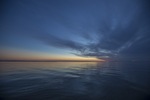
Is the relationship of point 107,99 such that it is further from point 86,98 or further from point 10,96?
point 10,96

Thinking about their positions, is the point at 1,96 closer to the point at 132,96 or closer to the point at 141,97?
the point at 132,96

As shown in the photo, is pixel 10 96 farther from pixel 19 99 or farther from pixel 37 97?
pixel 37 97

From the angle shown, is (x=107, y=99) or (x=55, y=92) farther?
(x=55, y=92)

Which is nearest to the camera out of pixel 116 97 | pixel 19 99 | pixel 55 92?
pixel 19 99

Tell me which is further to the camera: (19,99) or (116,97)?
(116,97)

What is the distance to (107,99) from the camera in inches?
355

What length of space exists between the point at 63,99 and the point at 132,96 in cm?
597

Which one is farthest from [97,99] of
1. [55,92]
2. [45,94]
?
[45,94]

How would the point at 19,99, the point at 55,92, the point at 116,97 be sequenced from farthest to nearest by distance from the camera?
the point at 55,92 < the point at 116,97 < the point at 19,99

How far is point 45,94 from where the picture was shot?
9.93 meters

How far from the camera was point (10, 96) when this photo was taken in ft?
30.8

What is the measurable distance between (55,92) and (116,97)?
540cm

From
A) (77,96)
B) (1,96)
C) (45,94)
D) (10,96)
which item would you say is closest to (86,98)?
(77,96)

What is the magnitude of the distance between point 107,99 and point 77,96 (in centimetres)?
247
